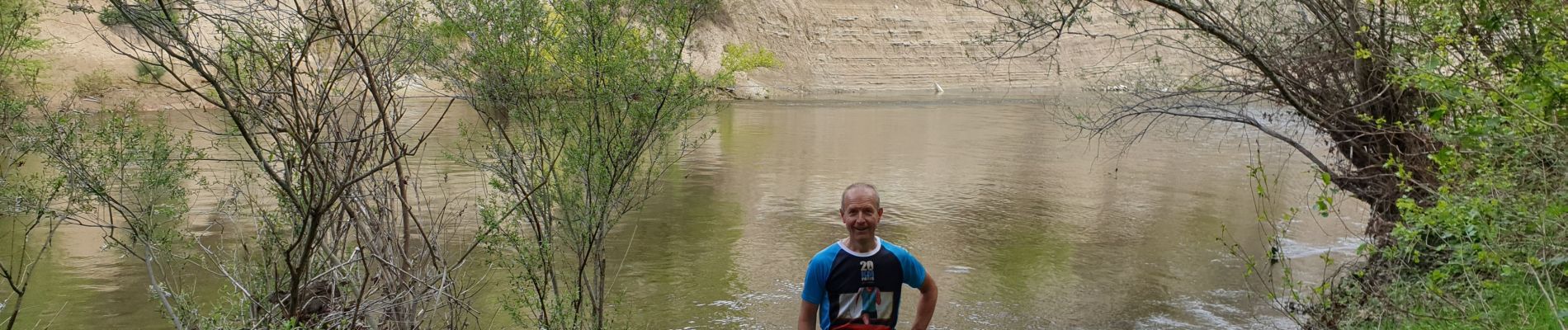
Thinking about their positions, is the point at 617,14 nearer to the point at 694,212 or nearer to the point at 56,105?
the point at 694,212

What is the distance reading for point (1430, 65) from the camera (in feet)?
16.6

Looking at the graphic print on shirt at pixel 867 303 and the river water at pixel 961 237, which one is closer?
the graphic print on shirt at pixel 867 303

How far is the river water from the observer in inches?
345

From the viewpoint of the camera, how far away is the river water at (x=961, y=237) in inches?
345

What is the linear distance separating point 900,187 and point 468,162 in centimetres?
1088

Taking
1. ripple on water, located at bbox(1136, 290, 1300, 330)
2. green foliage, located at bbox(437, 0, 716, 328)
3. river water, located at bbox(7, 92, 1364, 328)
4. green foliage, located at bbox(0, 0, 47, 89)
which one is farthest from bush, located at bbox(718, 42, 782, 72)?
green foliage, located at bbox(437, 0, 716, 328)

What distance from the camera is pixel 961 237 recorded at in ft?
40.2

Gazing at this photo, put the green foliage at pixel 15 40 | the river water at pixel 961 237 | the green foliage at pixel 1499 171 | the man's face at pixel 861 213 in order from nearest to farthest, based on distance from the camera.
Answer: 1. the man's face at pixel 861 213
2. the green foliage at pixel 1499 171
3. the green foliage at pixel 15 40
4. the river water at pixel 961 237

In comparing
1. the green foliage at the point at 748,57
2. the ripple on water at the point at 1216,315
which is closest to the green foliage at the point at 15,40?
the ripple on water at the point at 1216,315

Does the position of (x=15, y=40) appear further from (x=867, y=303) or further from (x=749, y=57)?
(x=749, y=57)

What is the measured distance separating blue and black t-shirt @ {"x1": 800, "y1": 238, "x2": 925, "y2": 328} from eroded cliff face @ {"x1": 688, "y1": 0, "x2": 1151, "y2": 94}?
45829 millimetres

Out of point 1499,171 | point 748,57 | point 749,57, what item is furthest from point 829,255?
point 749,57

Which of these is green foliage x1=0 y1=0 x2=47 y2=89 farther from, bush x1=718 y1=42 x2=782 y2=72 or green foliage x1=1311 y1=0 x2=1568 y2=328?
bush x1=718 y1=42 x2=782 y2=72

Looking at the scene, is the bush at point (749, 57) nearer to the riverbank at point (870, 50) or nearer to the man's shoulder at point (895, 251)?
the riverbank at point (870, 50)
